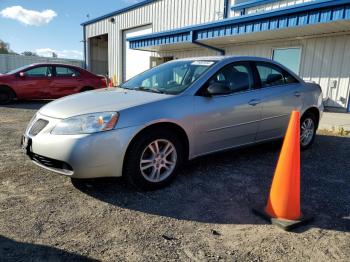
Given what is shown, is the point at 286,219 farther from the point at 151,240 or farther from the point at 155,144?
the point at 155,144

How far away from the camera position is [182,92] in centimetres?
376

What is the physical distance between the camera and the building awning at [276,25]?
7.78 metres

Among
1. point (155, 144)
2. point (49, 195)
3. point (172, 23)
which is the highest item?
point (172, 23)

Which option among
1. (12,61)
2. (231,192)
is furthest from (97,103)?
(12,61)

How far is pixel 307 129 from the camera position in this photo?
542cm

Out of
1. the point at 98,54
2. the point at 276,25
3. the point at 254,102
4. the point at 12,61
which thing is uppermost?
the point at 276,25

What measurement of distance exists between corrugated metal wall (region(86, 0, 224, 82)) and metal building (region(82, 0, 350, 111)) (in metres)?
0.04

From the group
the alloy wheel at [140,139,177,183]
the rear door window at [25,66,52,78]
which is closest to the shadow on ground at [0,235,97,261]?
the alloy wheel at [140,139,177,183]

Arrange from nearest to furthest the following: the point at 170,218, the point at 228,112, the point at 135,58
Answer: the point at 170,218 → the point at 228,112 → the point at 135,58

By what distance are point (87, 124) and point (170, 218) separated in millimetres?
1237

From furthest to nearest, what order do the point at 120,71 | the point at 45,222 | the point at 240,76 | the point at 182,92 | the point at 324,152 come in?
the point at 120,71 < the point at 324,152 < the point at 240,76 < the point at 182,92 < the point at 45,222

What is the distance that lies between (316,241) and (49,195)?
8.73 ft

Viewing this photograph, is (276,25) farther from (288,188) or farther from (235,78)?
(288,188)

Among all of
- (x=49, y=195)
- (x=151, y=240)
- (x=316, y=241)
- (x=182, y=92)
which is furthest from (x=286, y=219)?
(x=49, y=195)
